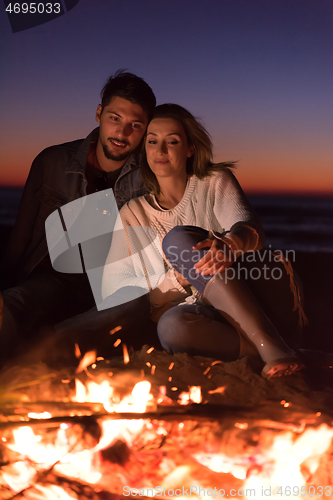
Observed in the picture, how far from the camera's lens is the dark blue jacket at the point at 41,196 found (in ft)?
3.97

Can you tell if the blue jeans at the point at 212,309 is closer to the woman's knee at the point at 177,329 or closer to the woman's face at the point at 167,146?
the woman's knee at the point at 177,329

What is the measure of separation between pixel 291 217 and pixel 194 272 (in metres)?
0.56

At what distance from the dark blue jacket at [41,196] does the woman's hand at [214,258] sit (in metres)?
0.49

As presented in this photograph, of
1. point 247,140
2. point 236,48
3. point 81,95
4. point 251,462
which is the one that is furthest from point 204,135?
point 251,462

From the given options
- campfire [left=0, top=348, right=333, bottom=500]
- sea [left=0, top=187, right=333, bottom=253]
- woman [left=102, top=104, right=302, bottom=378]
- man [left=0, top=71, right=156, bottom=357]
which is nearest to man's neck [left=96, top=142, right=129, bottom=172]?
man [left=0, top=71, right=156, bottom=357]

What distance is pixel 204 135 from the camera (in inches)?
41.7

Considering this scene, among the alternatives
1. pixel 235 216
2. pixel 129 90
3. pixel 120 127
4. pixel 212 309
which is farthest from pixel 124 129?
pixel 212 309

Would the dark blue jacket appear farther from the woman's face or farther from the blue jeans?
the blue jeans

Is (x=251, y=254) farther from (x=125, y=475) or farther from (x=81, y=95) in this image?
(x=81, y=95)

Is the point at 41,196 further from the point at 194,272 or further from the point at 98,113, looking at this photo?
the point at 194,272

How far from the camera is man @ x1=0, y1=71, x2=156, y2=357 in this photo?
1104 millimetres

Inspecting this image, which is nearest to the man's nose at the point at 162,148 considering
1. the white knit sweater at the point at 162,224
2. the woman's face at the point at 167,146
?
the woman's face at the point at 167,146

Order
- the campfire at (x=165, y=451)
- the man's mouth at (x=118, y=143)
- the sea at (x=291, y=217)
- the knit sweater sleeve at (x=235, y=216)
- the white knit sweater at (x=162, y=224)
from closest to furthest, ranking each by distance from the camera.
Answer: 1. the campfire at (x=165, y=451)
2. the knit sweater sleeve at (x=235, y=216)
3. the white knit sweater at (x=162, y=224)
4. the man's mouth at (x=118, y=143)
5. the sea at (x=291, y=217)

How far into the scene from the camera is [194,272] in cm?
90
